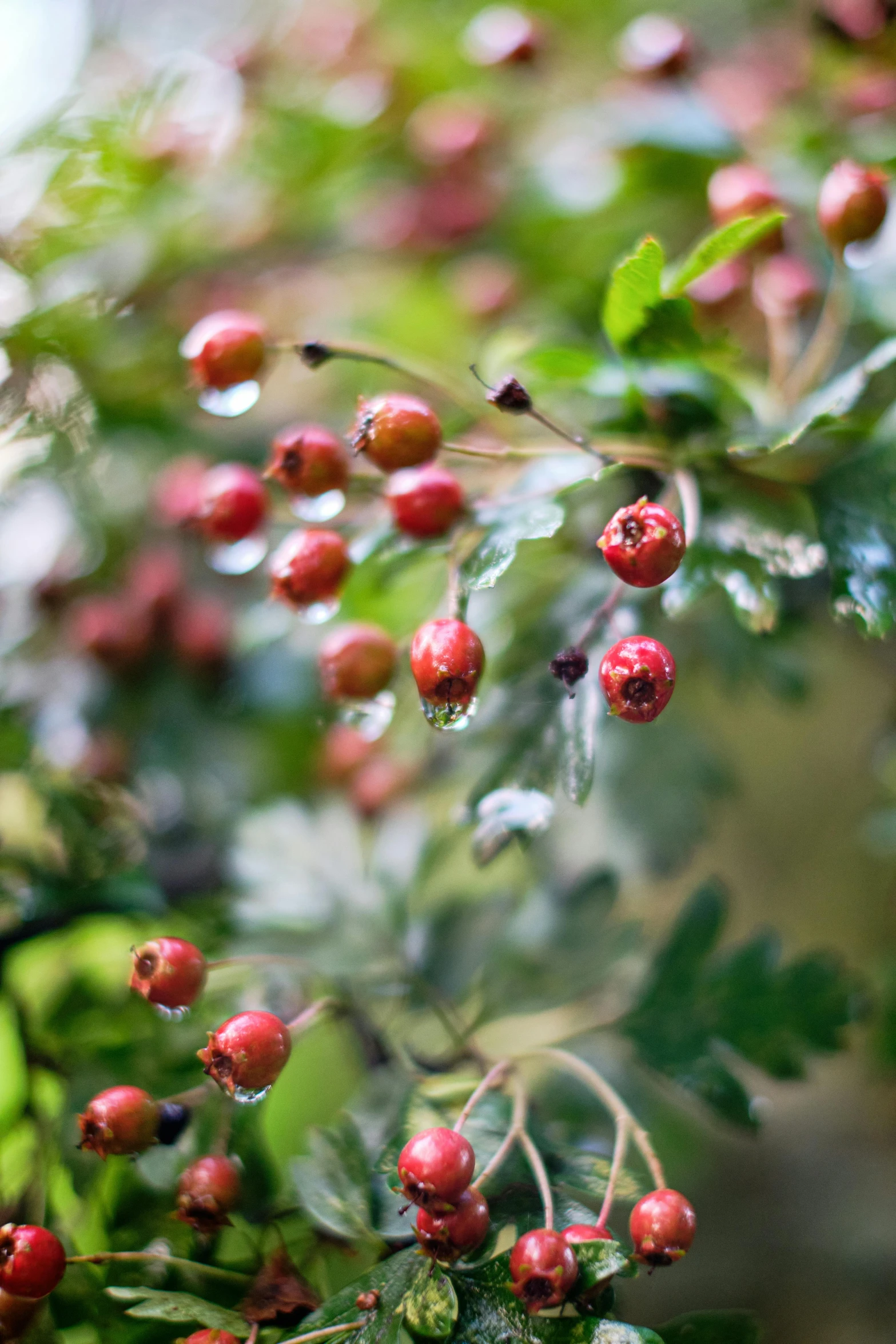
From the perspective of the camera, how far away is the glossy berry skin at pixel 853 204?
1.82 ft

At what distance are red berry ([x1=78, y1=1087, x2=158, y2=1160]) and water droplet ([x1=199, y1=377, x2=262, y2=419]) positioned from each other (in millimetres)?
366

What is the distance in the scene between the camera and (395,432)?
0.46 metres

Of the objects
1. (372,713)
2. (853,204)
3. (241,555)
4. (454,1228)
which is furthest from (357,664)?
(853,204)

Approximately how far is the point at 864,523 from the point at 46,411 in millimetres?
614

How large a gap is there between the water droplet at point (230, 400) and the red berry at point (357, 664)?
15 cm

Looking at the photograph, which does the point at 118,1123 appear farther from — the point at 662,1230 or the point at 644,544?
the point at 644,544

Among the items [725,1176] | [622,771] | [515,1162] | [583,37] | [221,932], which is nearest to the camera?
[515,1162]

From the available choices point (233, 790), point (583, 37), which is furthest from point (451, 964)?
point (583, 37)

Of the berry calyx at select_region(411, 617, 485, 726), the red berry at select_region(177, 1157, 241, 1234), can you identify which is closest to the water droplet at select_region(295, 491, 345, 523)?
the berry calyx at select_region(411, 617, 485, 726)

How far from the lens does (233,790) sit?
83 centimetres

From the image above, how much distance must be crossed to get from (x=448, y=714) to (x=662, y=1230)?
242 millimetres

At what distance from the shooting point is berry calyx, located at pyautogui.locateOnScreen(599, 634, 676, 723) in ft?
1.32

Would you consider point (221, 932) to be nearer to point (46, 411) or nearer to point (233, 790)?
point (233, 790)

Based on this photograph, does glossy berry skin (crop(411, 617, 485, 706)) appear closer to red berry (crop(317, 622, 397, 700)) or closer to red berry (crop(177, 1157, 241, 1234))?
red berry (crop(317, 622, 397, 700))
